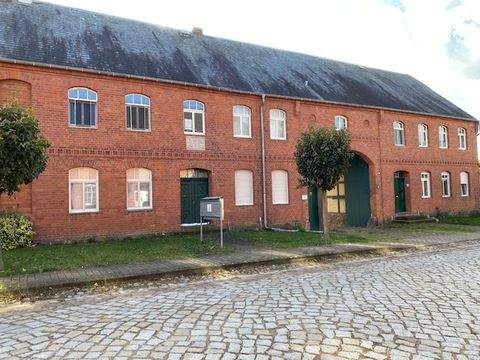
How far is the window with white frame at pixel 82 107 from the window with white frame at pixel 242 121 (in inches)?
250

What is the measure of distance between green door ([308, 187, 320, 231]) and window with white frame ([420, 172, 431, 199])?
26.0ft

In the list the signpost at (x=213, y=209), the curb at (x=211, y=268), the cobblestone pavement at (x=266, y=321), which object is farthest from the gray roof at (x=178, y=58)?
the cobblestone pavement at (x=266, y=321)

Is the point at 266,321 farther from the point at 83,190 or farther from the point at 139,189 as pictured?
the point at 139,189

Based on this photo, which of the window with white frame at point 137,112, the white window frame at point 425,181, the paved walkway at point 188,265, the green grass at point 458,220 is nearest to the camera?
the paved walkway at point 188,265

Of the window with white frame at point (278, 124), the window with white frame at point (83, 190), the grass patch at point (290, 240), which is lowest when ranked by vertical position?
the grass patch at point (290, 240)

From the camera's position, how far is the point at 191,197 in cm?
1831

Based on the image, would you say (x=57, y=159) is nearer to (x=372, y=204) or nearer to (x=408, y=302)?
(x=408, y=302)

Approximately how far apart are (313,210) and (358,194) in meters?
3.68

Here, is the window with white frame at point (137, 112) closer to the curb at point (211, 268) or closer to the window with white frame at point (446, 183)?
the curb at point (211, 268)

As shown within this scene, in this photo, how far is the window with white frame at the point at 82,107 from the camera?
15750mm

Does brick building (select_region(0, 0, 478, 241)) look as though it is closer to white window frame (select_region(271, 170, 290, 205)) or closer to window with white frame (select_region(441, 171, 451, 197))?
white window frame (select_region(271, 170, 290, 205))

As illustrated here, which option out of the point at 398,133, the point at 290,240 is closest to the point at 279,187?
the point at 290,240

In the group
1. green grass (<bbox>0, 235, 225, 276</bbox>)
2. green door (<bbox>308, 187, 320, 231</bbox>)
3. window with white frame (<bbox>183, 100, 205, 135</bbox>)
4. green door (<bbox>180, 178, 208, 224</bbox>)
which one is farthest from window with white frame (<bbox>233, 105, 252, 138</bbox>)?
green grass (<bbox>0, 235, 225, 276</bbox>)

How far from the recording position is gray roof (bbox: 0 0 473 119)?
16250 millimetres
